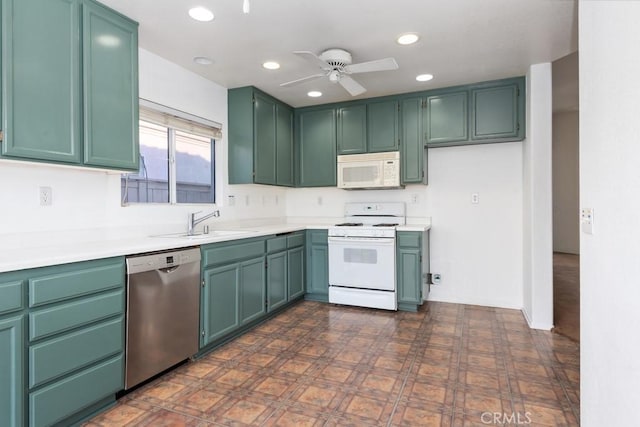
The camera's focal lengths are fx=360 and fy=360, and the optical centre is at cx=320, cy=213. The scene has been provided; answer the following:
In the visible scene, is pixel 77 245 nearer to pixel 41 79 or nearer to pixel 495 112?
pixel 41 79

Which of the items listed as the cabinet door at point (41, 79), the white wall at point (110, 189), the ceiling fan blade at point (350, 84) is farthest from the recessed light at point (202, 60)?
the ceiling fan blade at point (350, 84)

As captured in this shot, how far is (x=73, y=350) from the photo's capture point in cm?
179

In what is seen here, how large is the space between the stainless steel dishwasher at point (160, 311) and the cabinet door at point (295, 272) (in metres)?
1.38

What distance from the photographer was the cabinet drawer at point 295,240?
3.84 metres

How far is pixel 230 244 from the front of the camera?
2900 mm

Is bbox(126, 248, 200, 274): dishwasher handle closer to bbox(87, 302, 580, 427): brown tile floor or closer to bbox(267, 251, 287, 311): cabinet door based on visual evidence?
bbox(87, 302, 580, 427): brown tile floor

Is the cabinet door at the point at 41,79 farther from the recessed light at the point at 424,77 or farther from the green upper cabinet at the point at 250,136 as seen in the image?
the recessed light at the point at 424,77

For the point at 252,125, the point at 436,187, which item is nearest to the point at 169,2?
the point at 252,125

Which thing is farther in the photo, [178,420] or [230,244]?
[230,244]

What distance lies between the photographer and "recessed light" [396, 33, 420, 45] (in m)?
2.64

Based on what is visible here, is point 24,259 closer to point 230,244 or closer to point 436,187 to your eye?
point 230,244

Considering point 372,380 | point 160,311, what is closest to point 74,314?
point 160,311

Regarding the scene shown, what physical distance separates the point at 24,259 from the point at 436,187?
3.75 metres

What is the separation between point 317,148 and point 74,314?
10.6ft
